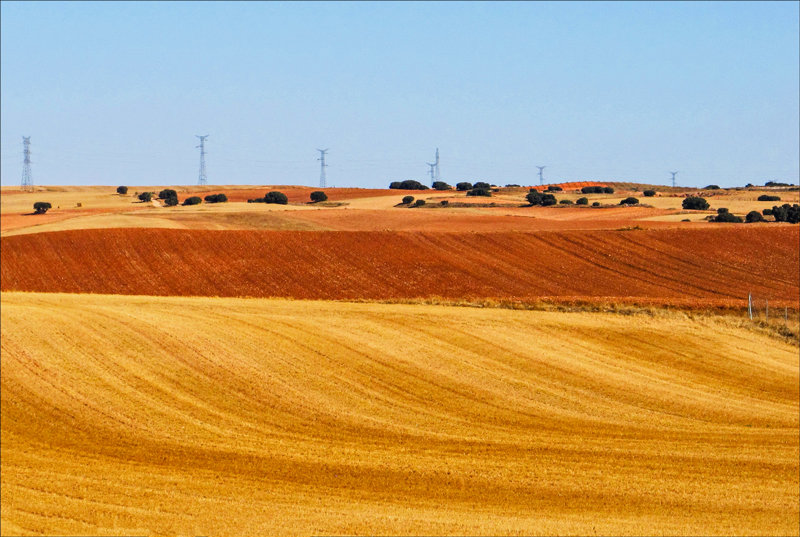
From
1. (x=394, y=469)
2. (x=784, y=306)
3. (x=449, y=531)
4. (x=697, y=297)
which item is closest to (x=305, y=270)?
(x=697, y=297)

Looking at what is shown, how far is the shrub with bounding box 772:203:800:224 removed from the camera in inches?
2982

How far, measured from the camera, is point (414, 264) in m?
62.5

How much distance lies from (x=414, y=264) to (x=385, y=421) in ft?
103

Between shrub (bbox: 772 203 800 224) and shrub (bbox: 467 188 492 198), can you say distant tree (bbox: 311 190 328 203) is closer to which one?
shrub (bbox: 467 188 492 198)

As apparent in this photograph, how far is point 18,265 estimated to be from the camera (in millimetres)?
58406

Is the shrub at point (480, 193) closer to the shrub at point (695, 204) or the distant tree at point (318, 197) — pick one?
the distant tree at point (318, 197)

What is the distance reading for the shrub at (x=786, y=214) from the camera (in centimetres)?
7575

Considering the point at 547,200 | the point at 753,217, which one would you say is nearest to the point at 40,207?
the point at 547,200

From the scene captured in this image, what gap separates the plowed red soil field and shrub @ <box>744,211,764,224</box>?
16.4 feet

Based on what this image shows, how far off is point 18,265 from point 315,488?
38869 mm

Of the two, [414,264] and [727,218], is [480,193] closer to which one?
[727,218]

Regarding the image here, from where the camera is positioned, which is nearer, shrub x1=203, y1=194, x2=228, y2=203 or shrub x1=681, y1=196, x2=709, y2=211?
shrub x1=681, y1=196, x2=709, y2=211

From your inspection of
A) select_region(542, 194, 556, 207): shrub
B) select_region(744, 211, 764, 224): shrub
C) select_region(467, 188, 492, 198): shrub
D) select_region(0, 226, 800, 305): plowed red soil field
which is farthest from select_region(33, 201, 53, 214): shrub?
select_region(467, 188, 492, 198): shrub

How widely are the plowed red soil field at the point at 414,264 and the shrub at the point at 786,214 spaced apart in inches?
216
